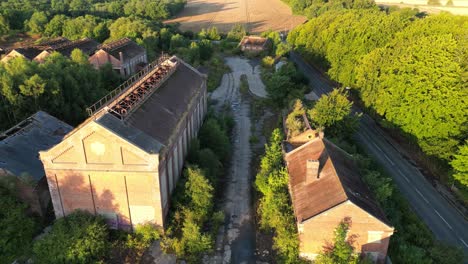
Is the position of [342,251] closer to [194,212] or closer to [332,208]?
[332,208]

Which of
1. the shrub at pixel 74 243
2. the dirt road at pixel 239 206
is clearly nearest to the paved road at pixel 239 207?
the dirt road at pixel 239 206

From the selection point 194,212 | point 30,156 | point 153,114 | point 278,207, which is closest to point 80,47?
point 30,156

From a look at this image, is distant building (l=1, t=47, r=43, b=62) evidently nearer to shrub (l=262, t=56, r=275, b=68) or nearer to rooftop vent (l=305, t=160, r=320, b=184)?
shrub (l=262, t=56, r=275, b=68)

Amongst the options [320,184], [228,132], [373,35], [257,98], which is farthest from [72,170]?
[373,35]

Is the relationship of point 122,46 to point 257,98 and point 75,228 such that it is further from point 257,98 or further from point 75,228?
point 75,228

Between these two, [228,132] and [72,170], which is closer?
[72,170]
